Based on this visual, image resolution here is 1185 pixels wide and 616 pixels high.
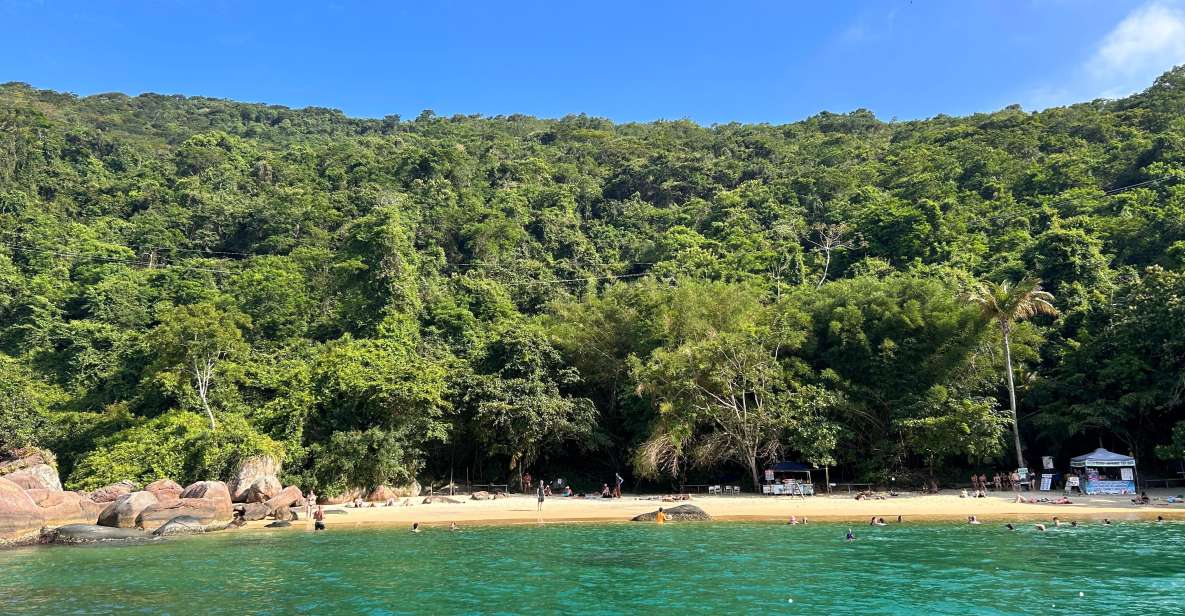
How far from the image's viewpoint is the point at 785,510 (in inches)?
1075

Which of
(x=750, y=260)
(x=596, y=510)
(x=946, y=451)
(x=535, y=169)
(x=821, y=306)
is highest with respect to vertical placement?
(x=535, y=169)

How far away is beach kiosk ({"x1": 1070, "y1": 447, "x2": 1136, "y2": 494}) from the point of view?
94.2 feet

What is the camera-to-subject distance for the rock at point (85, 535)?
23250 mm

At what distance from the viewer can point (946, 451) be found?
3019 centimetres

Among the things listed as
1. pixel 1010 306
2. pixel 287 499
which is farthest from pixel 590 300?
pixel 1010 306

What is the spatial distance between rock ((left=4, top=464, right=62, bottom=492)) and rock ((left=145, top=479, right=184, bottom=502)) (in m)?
3.54

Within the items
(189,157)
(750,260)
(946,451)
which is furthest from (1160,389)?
(189,157)

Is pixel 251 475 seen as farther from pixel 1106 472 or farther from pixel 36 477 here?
pixel 1106 472

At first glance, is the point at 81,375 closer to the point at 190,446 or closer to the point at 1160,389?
the point at 190,446

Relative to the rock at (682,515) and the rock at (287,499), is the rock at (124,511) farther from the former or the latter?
the rock at (682,515)

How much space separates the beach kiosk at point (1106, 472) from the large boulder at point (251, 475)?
34.8m

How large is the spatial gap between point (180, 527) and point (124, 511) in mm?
2456

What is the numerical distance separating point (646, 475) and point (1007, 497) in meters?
15.1

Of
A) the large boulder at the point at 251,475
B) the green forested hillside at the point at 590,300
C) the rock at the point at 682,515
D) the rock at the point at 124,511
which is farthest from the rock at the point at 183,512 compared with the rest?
the rock at the point at 682,515
